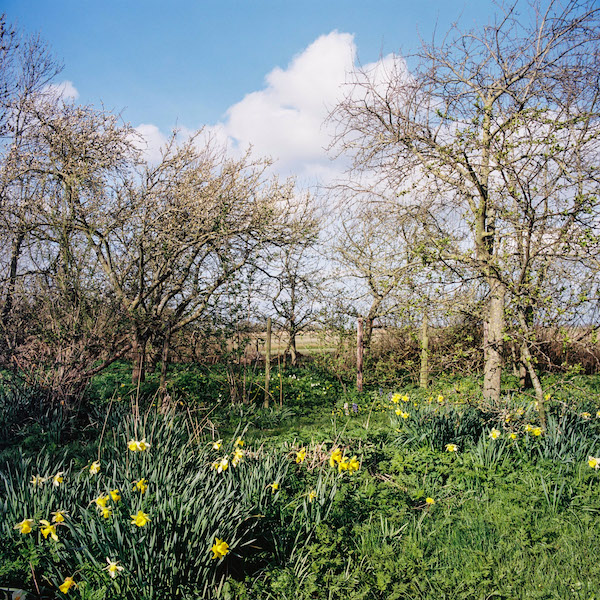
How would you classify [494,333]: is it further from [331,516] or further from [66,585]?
[66,585]

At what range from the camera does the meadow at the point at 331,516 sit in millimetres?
2367

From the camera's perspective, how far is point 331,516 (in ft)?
10.2

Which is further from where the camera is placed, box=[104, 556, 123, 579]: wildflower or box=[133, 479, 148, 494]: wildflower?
box=[133, 479, 148, 494]: wildflower

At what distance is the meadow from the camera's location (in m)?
2.37

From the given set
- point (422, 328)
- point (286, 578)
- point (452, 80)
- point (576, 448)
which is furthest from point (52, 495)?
point (422, 328)

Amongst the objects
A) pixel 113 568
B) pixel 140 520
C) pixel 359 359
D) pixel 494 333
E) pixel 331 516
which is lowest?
pixel 331 516

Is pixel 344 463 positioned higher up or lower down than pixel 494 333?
lower down

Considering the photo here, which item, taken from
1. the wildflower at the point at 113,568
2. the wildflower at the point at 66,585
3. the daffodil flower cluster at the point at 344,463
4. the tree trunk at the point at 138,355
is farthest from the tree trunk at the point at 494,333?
the tree trunk at the point at 138,355

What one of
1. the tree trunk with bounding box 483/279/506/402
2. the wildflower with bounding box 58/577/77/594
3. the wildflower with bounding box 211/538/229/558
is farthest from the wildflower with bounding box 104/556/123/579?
the tree trunk with bounding box 483/279/506/402

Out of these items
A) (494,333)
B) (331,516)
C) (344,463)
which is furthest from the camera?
(494,333)

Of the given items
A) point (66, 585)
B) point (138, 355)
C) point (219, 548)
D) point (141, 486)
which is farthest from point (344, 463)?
point (138, 355)

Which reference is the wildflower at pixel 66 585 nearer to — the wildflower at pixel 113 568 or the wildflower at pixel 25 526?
the wildflower at pixel 113 568

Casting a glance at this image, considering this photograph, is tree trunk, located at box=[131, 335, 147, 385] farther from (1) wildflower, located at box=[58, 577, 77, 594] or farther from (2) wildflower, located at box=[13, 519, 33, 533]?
(1) wildflower, located at box=[58, 577, 77, 594]

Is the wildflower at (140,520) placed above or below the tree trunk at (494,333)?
below
